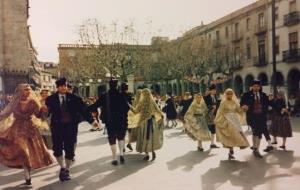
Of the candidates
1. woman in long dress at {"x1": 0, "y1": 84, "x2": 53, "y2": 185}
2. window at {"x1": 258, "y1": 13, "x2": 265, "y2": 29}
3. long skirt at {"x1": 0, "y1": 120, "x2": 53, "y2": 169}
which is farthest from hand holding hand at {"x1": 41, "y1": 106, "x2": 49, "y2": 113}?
window at {"x1": 258, "y1": 13, "x2": 265, "y2": 29}

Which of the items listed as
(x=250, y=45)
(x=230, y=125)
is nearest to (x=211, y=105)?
(x=230, y=125)

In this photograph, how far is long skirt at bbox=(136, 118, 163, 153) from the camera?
33.3ft

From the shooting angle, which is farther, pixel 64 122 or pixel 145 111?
pixel 145 111

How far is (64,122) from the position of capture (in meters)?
8.17

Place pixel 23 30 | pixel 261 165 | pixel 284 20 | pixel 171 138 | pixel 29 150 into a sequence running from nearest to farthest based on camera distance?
pixel 29 150, pixel 261 165, pixel 171 138, pixel 23 30, pixel 284 20

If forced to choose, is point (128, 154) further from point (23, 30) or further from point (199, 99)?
point (23, 30)

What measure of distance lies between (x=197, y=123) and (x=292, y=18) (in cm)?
2650

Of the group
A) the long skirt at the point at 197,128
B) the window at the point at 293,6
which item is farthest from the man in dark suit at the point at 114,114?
the window at the point at 293,6

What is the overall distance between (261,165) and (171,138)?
6.22 meters

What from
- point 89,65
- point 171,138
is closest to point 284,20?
point 89,65

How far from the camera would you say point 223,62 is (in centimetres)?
4616

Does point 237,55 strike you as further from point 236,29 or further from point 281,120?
point 281,120

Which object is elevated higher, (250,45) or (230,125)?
(250,45)

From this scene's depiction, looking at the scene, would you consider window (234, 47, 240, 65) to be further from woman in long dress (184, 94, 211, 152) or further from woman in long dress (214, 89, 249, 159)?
woman in long dress (214, 89, 249, 159)
